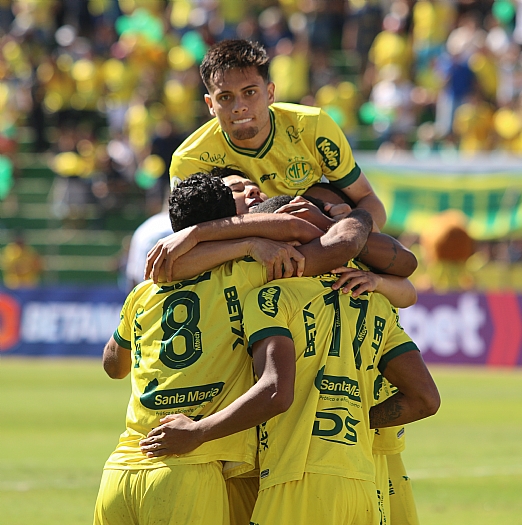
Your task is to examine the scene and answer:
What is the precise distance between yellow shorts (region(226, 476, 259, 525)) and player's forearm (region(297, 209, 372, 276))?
0.88 metres

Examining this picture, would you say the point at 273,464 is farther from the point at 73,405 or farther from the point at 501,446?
the point at 73,405

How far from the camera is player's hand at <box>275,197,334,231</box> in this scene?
171 inches

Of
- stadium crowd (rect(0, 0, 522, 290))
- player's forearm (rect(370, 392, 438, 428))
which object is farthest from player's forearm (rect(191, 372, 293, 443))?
stadium crowd (rect(0, 0, 522, 290))

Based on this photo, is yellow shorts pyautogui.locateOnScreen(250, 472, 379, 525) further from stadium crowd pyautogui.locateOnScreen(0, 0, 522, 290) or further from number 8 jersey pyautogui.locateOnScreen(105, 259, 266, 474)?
stadium crowd pyautogui.locateOnScreen(0, 0, 522, 290)

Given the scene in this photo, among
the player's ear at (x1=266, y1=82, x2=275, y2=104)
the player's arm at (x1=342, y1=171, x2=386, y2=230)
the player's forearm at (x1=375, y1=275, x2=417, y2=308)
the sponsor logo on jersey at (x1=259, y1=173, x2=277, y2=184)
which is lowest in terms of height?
the player's forearm at (x1=375, y1=275, x2=417, y2=308)

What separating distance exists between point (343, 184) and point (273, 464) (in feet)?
6.71

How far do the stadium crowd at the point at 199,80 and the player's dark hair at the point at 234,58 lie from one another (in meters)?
13.4

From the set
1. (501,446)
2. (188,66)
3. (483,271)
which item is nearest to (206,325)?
(501,446)

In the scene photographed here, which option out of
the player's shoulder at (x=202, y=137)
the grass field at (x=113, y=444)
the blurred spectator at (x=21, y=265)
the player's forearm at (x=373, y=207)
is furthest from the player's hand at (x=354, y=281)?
the blurred spectator at (x=21, y=265)

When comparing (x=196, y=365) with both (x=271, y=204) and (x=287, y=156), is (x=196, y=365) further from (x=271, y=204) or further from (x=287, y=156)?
(x=287, y=156)

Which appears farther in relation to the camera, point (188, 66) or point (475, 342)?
point (188, 66)

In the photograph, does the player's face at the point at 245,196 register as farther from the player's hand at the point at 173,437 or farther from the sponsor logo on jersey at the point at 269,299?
the player's hand at the point at 173,437

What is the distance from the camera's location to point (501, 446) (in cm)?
1024

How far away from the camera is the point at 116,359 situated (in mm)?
4465
